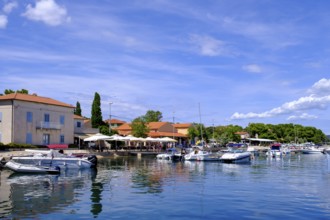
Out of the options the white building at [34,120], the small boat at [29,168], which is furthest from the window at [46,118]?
the small boat at [29,168]

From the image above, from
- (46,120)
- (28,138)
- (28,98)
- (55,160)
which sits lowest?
(55,160)

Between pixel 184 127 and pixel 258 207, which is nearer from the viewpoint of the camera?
pixel 258 207

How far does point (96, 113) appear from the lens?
8875cm

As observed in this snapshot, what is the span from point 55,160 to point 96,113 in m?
49.0

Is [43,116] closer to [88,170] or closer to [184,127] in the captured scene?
[88,170]

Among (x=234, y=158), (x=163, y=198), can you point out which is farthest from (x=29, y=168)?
(x=234, y=158)

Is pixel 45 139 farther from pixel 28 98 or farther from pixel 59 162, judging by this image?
pixel 59 162

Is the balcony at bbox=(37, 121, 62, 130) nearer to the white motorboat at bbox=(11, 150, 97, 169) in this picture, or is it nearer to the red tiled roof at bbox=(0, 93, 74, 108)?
the red tiled roof at bbox=(0, 93, 74, 108)

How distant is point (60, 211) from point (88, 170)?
22.5 meters

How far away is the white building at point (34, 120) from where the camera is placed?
181ft

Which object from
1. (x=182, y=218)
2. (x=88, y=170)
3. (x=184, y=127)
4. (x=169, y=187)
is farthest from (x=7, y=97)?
(x=184, y=127)

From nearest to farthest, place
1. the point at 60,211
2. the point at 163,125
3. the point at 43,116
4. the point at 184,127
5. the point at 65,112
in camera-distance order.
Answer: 1. the point at 60,211
2. the point at 43,116
3. the point at 65,112
4. the point at 163,125
5. the point at 184,127

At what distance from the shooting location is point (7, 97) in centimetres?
5681

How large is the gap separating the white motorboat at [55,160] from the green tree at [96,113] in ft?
151
